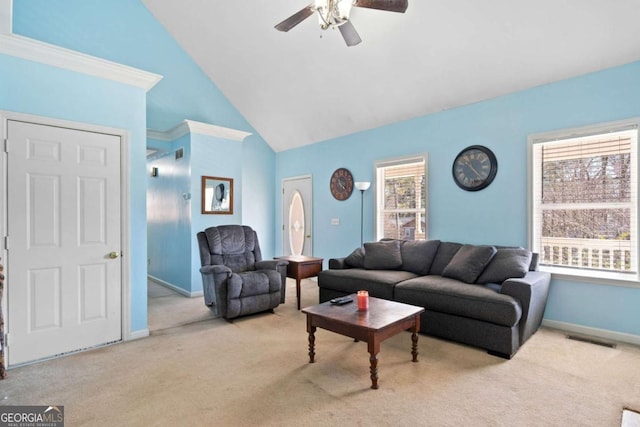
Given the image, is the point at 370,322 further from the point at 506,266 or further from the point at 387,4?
the point at 387,4

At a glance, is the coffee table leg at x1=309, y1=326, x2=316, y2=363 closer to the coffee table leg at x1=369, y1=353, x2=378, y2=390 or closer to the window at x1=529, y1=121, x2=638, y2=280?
the coffee table leg at x1=369, y1=353, x2=378, y2=390

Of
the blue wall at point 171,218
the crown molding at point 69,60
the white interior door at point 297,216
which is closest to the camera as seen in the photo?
the crown molding at point 69,60

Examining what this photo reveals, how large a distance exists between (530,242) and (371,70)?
110 inches

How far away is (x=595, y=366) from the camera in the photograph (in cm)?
259

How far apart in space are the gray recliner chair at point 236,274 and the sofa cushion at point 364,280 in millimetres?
605

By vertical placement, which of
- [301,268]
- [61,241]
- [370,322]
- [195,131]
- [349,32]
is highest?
[349,32]

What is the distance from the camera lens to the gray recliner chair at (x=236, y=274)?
145 inches

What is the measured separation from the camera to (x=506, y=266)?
3213 millimetres

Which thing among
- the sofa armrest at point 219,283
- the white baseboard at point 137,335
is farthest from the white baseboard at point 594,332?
the white baseboard at point 137,335

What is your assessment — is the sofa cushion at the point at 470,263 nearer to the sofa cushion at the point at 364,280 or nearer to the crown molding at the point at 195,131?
the sofa cushion at the point at 364,280

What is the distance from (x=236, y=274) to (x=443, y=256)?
248 centimetres

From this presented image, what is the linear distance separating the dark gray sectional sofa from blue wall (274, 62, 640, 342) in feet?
1.01

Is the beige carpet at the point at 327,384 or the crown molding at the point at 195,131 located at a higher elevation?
the crown molding at the point at 195,131
